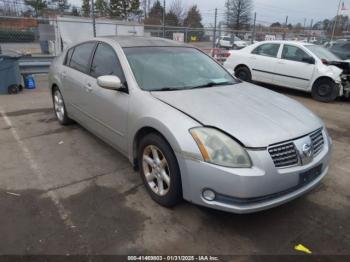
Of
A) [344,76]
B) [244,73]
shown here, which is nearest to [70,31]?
[244,73]

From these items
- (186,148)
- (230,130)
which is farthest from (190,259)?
(230,130)

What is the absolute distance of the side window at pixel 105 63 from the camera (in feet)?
12.1

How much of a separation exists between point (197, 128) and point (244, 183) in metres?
0.61

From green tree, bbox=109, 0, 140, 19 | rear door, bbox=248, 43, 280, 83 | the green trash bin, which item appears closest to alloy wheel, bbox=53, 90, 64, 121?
the green trash bin

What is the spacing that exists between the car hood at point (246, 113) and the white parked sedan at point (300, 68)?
544cm

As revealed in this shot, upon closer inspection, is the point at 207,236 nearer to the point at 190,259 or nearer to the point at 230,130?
the point at 190,259

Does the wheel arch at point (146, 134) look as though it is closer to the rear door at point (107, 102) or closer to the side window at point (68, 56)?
the rear door at point (107, 102)

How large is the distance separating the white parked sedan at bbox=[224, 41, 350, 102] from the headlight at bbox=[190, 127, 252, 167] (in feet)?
22.2

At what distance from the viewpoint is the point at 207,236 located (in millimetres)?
2732

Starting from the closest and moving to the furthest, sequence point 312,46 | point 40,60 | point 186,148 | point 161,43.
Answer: point 186,148 → point 161,43 → point 312,46 → point 40,60

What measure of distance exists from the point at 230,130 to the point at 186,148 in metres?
0.40

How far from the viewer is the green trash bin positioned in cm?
777

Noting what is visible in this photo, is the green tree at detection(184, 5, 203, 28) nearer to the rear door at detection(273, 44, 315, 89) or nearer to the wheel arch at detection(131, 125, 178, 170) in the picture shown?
the rear door at detection(273, 44, 315, 89)

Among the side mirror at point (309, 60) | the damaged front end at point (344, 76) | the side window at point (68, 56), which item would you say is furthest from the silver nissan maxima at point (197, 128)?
the damaged front end at point (344, 76)
